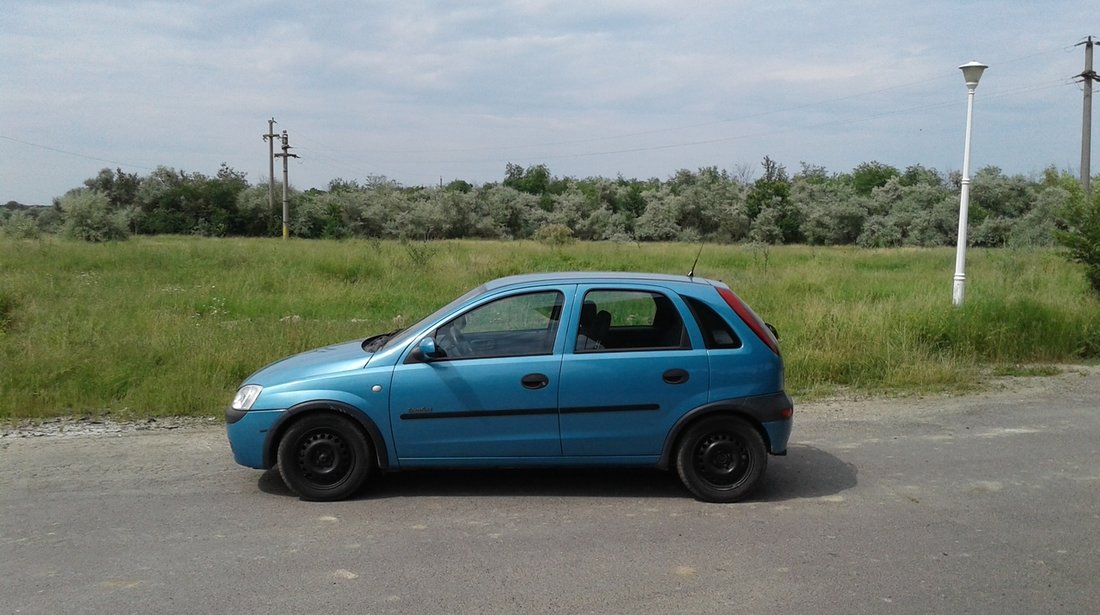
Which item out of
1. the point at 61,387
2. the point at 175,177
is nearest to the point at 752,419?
the point at 61,387

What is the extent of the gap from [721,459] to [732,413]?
33 centimetres

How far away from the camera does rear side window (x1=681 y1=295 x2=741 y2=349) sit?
19.3ft

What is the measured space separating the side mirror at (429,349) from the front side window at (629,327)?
0.94 metres

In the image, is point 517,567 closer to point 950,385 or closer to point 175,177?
point 950,385

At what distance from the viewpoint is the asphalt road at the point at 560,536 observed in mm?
4309

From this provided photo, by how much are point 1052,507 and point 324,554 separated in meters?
4.72

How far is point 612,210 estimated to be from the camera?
6531 cm

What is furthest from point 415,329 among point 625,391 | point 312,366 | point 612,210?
point 612,210

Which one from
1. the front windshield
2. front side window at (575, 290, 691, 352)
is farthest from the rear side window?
the front windshield

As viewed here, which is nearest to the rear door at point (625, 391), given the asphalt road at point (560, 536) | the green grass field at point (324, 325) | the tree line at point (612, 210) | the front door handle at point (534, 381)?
the front door handle at point (534, 381)

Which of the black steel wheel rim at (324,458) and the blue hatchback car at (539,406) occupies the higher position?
the blue hatchback car at (539,406)

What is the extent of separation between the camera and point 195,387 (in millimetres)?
8883

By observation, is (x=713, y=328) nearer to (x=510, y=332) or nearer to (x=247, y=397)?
(x=510, y=332)

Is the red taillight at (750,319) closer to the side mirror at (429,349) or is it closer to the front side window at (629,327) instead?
the front side window at (629,327)
